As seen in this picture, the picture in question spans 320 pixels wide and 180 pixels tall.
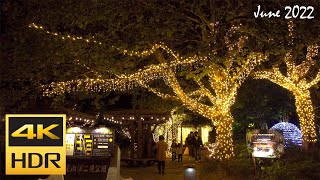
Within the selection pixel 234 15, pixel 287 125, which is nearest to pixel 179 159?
pixel 287 125

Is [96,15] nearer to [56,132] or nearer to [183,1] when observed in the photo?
[183,1]

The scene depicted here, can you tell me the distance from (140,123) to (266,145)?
986 centimetres

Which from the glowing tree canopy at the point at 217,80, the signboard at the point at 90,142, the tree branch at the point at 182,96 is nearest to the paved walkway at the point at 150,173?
the signboard at the point at 90,142

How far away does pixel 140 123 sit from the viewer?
25016 mm

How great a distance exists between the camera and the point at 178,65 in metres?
18.7

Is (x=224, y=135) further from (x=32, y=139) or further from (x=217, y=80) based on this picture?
(x=32, y=139)

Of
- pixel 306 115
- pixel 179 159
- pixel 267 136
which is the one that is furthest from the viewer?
pixel 179 159

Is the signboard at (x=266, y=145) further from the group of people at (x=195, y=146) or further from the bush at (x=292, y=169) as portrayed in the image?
the group of people at (x=195, y=146)

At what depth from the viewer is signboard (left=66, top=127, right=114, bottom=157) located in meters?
19.3

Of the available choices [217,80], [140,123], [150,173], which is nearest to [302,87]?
[217,80]

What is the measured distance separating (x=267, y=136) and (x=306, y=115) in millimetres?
5650

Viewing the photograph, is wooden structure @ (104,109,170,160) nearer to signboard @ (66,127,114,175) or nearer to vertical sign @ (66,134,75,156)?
signboard @ (66,127,114,175)

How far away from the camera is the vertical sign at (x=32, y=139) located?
229 inches

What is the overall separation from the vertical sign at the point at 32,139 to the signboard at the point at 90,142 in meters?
13.3
